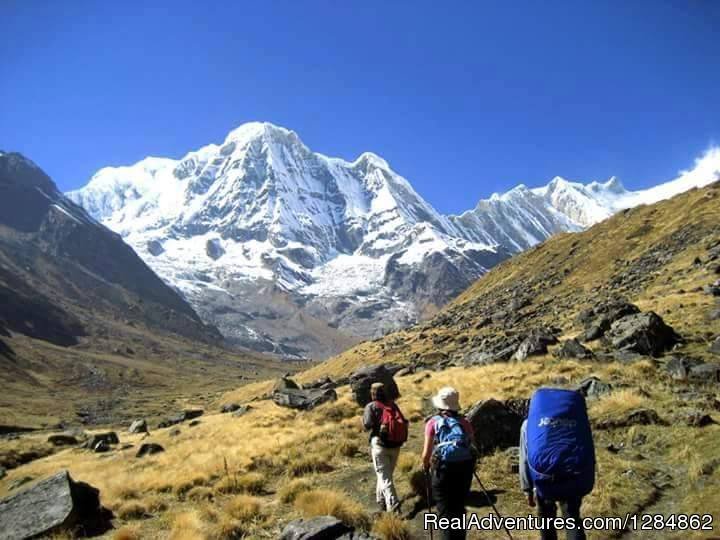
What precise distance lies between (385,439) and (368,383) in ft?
51.7

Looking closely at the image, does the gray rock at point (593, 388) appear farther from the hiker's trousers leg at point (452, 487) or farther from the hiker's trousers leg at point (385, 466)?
the hiker's trousers leg at point (452, 487)

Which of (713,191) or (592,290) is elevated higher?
(713,191)

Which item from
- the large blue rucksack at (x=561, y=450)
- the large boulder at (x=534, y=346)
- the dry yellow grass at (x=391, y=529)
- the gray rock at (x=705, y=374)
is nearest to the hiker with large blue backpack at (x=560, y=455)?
the large blue rucksack at (x=561, y=450)

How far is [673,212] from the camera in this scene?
76.7 m

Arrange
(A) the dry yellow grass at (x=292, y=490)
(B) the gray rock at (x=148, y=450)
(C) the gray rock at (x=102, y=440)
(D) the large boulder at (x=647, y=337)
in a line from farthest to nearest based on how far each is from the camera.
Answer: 1. (C) the gray rock at (x=102, y=440)
2. (B) the gray rock at (x=148, y=450)
3. (D) the large boulder at (x=647, y=337)
4. (A) the dry yellow grass at (x=292, y=490)

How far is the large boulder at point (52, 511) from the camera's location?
11.3 m

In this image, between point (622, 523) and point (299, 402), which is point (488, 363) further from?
point (622, 523)

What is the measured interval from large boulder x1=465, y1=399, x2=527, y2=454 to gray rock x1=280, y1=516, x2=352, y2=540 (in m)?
5.36

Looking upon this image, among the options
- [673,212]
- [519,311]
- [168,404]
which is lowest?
[168,404]

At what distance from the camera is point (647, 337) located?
24094 millimetres

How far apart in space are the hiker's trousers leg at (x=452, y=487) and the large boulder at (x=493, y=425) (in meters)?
5.52

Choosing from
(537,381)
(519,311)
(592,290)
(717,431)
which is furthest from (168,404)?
(717,431)

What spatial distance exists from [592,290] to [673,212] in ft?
95.9

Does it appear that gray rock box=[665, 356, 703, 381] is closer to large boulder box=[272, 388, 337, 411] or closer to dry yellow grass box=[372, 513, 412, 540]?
dry yellow grass box=[372, 513, 412, 540]
